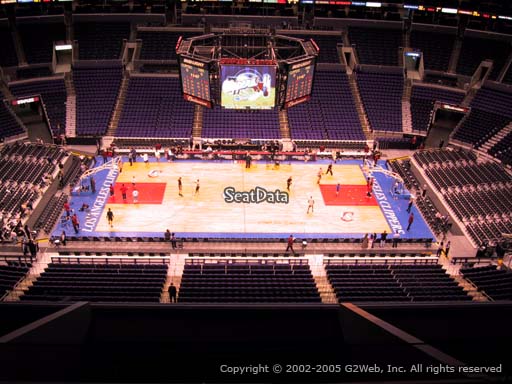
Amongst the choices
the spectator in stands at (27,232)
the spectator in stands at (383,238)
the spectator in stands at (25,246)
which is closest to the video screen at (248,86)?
the spectator in stands at (383,238)

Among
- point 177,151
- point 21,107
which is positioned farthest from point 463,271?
point 21,107

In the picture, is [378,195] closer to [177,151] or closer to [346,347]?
[177,151]

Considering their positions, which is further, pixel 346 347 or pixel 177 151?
pixel 177 151

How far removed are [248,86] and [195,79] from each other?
3.17 metres

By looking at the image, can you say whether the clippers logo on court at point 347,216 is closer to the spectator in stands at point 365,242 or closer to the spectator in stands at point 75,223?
the spectator in stands at point 365,242

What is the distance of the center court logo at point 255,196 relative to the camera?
98.8 feet

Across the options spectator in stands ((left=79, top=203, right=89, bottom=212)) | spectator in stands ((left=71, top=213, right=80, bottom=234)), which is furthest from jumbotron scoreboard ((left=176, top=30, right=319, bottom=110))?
spectator in stands ((left=71, top=213, right=80, bottom=234))

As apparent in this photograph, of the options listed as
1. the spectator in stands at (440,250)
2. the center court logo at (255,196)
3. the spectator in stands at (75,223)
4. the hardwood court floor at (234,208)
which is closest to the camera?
the spectator in stands at (440,250)

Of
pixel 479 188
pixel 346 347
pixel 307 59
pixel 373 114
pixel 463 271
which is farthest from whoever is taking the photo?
pixel 373 114

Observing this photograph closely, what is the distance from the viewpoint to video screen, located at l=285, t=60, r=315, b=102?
27.6 metres

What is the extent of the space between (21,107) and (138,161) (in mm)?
12536

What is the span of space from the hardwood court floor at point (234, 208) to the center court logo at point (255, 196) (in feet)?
1.11

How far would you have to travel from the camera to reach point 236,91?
1118 inches

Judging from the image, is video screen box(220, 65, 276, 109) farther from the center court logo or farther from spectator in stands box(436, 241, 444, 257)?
spectator in stands box(436, 241, 444, 257)
